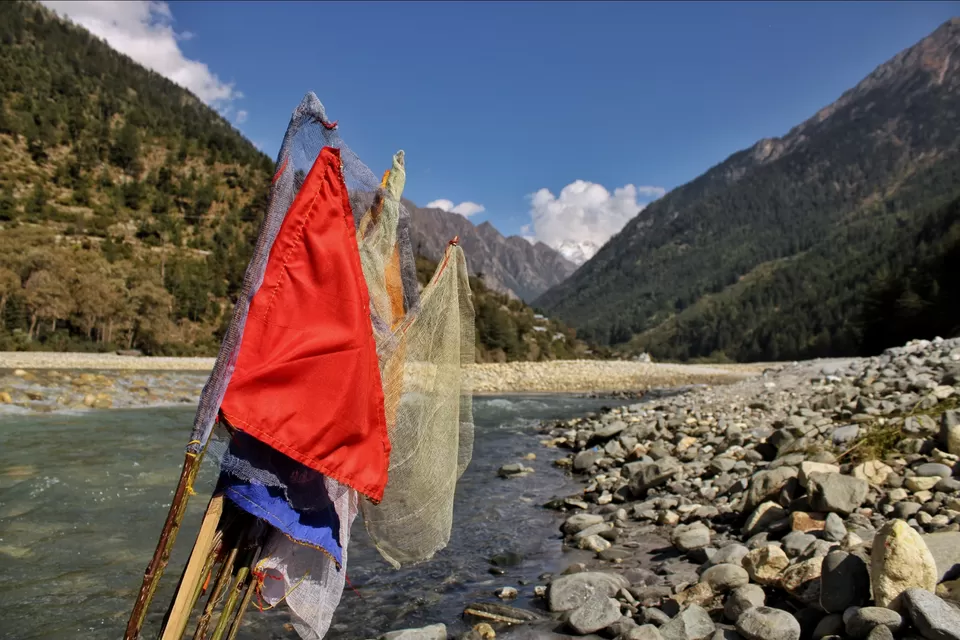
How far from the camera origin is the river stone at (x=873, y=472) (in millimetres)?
5680

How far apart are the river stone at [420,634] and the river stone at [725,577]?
2.12 m

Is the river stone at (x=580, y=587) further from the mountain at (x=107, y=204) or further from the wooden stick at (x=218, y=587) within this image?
the mountain at (x=107, y=204)

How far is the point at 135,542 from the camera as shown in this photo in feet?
21.0

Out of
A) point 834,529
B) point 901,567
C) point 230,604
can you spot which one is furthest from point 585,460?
point 230,604

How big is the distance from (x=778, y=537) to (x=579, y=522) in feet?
8.46

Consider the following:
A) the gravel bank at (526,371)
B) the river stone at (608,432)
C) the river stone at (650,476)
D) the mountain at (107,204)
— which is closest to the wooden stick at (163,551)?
the river stone at (650,476)

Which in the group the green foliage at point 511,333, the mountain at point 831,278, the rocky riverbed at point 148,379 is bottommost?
the rocky riverbed at point 148,379

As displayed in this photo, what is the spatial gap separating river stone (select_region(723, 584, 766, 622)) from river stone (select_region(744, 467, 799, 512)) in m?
2.05

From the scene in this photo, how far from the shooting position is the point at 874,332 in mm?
44250

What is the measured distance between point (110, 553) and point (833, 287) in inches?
4986

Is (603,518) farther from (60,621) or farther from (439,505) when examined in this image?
(60,621)

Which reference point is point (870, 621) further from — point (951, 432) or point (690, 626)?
point (951, 432)

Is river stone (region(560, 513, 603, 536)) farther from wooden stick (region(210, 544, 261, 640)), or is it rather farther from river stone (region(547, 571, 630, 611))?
wooden stick (region(210, 544, 261, 640))

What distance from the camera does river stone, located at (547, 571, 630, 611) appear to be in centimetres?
476
